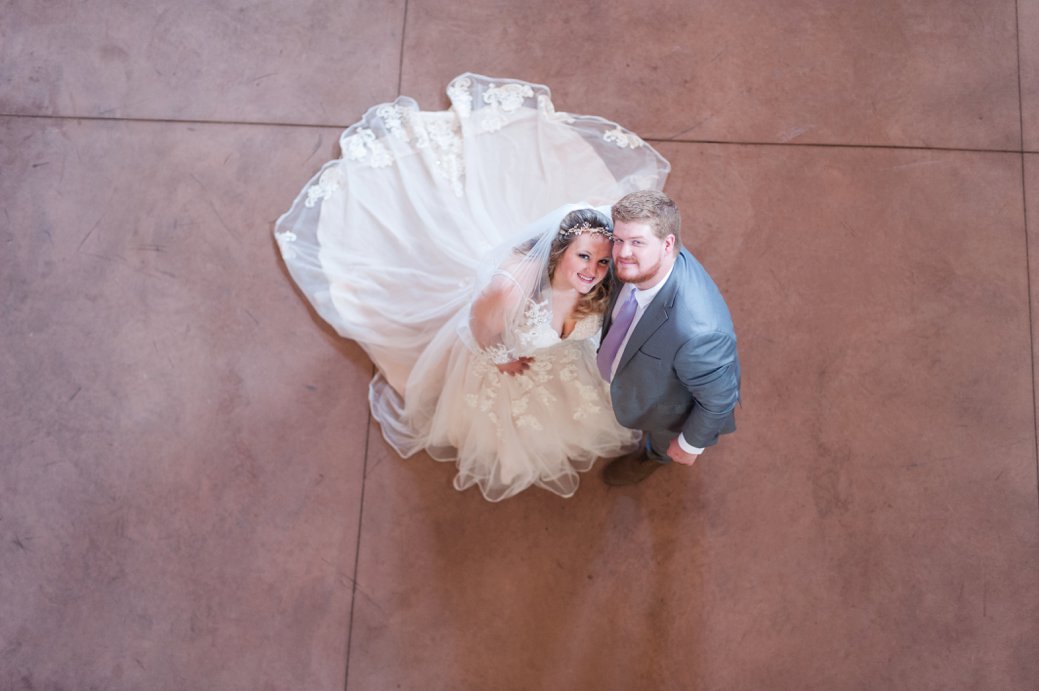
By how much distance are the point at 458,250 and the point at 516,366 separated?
0.55 metres

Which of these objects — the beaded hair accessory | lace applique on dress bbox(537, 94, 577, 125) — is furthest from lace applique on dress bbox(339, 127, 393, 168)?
the beaded hair accessory

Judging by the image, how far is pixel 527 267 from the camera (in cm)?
229

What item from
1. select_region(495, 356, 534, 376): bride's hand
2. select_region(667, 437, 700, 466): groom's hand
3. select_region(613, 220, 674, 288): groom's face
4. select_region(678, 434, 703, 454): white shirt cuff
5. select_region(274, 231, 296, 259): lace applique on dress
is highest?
select_region(613, 220, 674, 288): groom's face

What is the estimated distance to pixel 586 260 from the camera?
2205 millimetres

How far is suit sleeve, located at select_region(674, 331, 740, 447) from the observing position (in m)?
2.04

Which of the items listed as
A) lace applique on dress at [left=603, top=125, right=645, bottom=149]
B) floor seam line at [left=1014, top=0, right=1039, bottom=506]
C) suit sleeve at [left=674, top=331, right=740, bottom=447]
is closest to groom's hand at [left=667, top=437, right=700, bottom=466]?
suit sleeve at [left=674, top=331, right=740, bottom=447]

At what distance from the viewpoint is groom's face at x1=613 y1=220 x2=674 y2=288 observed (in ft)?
6.43

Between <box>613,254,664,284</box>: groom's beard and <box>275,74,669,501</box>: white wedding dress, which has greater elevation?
<box>613,254,664,284</box>: groom's beard

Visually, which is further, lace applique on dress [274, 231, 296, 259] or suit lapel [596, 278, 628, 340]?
lace applique on dress [274, 231, 296, 259]

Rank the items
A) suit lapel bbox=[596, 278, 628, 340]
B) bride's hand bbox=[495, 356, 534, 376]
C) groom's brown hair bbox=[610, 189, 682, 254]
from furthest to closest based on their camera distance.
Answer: bride's hand bbox=[495, 356, 534, 376]
suit lapel bbox=[596, 278, 628, 340]
groom's brown hair bbox=[610, 189, 682, 254]

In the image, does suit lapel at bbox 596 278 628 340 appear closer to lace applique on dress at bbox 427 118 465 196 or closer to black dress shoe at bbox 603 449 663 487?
black dress shoe at bbox 603 449 663 487

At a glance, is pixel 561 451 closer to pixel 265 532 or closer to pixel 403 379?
pixel 403 379

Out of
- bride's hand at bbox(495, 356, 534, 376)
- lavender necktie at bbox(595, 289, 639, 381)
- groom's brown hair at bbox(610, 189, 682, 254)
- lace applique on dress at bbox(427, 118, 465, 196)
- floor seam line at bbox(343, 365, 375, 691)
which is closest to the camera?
groom's brown hair at bbox(610, 189, 682, 254)

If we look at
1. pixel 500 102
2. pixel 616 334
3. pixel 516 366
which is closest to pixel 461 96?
pixel 500 102
